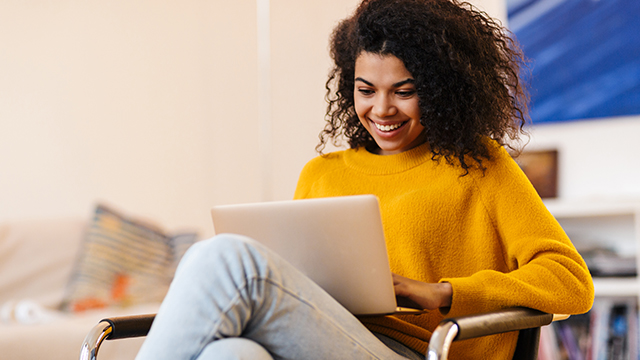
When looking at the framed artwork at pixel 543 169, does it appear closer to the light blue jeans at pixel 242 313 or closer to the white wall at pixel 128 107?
the white wall at pixel 128 107

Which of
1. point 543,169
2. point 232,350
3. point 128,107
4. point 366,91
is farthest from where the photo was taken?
point 128,107

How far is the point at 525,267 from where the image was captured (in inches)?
40.4

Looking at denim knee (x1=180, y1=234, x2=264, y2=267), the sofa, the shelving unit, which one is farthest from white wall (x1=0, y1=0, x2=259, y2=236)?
denim knee (x1=180, y1=234, x2=264, y2=267)

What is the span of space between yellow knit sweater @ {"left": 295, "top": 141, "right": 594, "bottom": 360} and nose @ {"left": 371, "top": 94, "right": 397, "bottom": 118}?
0.10m

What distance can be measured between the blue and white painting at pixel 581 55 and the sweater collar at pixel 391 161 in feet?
4.16

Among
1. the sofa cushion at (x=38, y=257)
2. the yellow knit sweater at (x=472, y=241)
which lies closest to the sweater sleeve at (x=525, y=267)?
the yellow knit sweater at (x=472, y=241)

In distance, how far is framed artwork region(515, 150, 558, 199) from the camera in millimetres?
2404

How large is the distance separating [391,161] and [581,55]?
4.90 feet

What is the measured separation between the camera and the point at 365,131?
1.39 metres

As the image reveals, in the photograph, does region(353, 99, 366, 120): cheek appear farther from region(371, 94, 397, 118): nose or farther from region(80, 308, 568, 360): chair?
region(80, 308, 568, 360): chair

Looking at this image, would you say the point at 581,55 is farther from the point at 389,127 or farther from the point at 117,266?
the point at 117,266

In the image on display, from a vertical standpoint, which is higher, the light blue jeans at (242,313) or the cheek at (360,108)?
the cheek at (360,108)

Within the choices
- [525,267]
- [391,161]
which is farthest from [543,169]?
[525,267]

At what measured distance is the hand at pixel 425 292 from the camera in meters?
0.98
